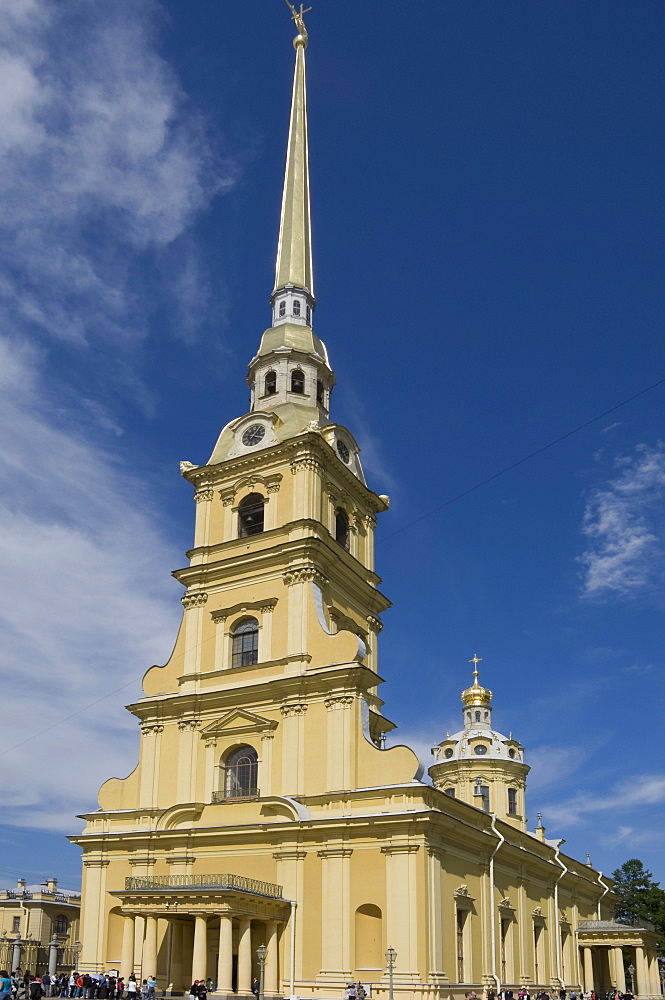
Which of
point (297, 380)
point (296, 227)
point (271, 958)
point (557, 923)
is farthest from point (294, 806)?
point (296, 227)

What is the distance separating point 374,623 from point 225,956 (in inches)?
693

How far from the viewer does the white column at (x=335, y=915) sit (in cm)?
3338

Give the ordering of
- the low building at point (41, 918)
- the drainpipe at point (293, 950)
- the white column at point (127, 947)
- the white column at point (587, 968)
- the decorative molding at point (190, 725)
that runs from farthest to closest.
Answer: the low building at point (41, 918), the white column at point (587, 968), the decorative molding at point (190, 725), the white column at point (127, 947), the drainpipe at point (293, 950)


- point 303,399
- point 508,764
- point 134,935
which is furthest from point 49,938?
point 303,399

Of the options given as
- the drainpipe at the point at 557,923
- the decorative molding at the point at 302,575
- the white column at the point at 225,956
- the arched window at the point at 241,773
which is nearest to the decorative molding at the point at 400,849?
the white column at the point at 225,956

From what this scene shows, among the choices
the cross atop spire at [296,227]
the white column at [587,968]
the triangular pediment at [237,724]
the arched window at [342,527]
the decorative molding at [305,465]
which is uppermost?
the cross atop spire at [296,227]

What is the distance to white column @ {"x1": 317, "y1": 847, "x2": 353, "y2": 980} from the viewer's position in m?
33.4

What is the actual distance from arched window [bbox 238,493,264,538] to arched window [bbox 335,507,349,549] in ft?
11.4

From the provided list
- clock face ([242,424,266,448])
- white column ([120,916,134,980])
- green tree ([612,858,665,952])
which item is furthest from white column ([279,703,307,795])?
green tree ([612,858,665,952])

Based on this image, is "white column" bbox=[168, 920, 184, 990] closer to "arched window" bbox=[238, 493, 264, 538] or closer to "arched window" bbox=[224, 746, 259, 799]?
"arched window" bbox=[224, 746, 259, 799]

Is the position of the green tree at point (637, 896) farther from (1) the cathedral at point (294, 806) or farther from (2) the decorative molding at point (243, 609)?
(2) the decorative molding at point (243, 609)

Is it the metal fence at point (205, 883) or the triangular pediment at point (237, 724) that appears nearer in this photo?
the metal fence at point (205, 883)

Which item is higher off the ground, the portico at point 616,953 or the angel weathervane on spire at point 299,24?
the angel weathervane on spire at point 299,24

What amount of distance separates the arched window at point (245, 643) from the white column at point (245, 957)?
10.7 meters
